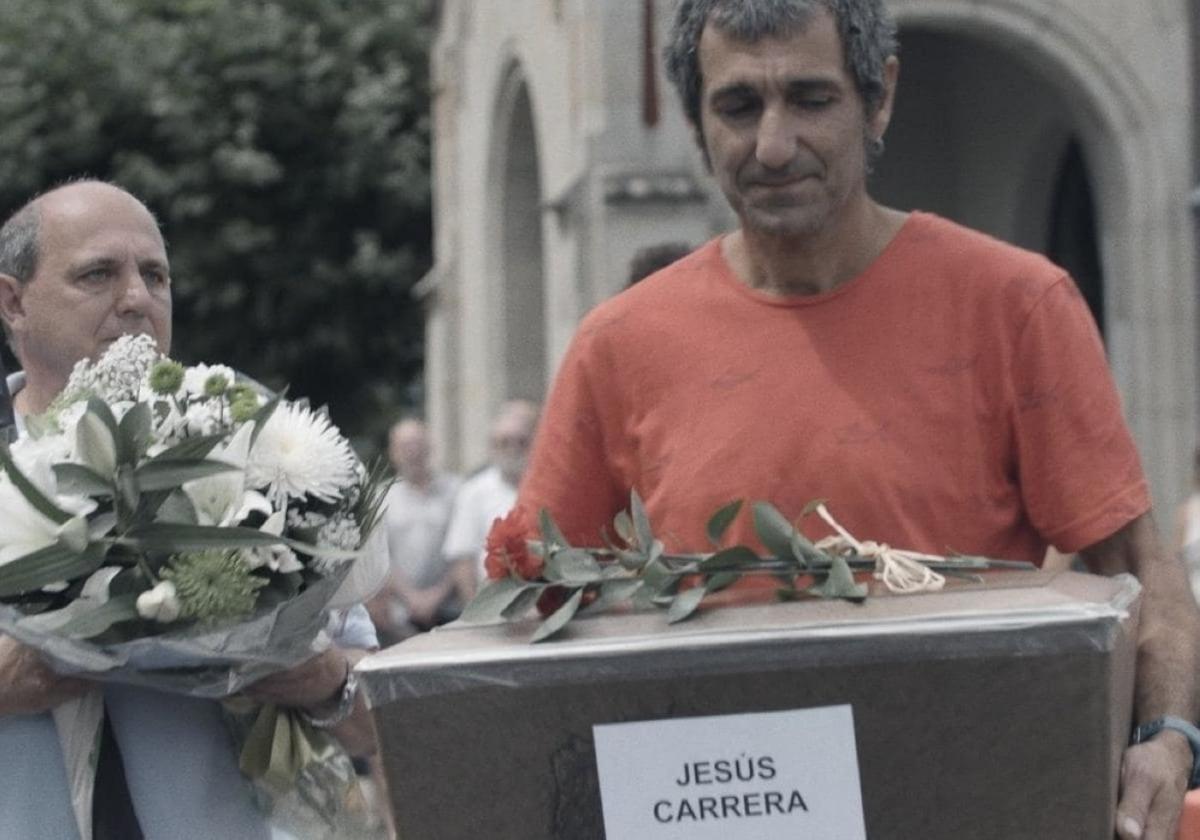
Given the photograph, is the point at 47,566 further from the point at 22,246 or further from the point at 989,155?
the point at 989,155

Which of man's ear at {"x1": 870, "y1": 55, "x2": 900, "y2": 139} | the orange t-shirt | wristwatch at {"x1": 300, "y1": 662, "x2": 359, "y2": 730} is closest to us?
the orange t-shirt

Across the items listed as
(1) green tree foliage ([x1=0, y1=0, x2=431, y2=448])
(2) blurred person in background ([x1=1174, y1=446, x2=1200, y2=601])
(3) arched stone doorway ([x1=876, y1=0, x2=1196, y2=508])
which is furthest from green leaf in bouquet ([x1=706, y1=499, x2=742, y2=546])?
(1) green tree foliage ([x1=0, y1=0, x2=431, y2=448])

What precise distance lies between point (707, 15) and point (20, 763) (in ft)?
4.41

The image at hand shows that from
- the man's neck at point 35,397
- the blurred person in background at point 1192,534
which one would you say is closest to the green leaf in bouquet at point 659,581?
the man's neck at point 35,397

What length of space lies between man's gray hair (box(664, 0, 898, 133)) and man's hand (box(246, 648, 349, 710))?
887 mm

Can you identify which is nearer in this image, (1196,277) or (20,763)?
(20,763)

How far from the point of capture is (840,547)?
9.29 ft

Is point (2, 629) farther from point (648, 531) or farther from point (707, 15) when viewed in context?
point (707, 15)

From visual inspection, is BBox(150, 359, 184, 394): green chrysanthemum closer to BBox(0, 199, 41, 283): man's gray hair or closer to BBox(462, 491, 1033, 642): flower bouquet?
BBox(0, 199, 41, 283): man's gray hair

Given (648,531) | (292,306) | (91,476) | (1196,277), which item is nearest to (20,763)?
(91,476)

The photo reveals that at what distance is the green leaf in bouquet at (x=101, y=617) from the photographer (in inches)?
126

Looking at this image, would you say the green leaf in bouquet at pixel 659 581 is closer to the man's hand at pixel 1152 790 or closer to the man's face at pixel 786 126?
the man's hand at pixel 1152 790

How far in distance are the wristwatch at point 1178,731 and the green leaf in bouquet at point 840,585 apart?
1.47ft

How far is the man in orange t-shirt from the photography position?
3123 mm
